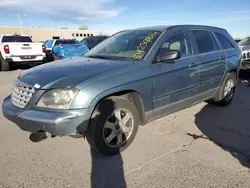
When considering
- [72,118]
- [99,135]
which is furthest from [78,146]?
[72,118]

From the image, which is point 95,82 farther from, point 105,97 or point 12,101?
point 12,101

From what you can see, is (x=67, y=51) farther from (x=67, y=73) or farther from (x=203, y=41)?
(x=67, y=73)

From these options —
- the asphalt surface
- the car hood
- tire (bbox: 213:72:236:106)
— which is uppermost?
the car hood

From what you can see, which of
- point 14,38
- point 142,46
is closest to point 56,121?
point 142,46

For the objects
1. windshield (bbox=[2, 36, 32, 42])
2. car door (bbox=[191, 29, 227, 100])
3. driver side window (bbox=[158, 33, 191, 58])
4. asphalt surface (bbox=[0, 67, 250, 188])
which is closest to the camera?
asphalt surface (bbox=[0, 67, 250, 188])

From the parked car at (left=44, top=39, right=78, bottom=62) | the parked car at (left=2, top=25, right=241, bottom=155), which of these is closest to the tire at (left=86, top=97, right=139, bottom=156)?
the parked car at (left=2, top=25, right=241, bottom=155)

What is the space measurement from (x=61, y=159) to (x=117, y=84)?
48.5 inches

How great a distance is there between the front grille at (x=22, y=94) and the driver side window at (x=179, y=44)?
2.13 metres

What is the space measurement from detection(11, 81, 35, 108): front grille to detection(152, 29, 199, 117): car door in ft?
5.63

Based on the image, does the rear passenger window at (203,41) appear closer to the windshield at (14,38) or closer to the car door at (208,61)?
the car door at (208,61)

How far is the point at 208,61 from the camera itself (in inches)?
172

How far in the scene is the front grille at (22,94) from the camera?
9.45ft

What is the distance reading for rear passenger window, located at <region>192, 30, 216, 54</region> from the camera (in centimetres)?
435

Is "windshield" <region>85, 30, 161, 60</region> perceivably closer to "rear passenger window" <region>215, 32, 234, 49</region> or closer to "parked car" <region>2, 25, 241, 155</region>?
"parked car" <region>2, 25, 241, 155</region>
